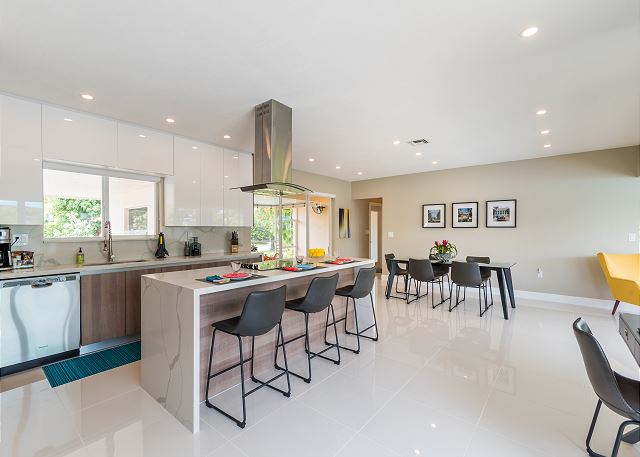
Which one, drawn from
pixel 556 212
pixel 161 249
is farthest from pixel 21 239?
pixel 556 212

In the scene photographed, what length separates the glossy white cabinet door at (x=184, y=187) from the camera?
4227 millimetres

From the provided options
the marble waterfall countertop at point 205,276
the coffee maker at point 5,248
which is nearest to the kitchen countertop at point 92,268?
the coffee maker at point 5,248

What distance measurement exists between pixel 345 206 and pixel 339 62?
583cm

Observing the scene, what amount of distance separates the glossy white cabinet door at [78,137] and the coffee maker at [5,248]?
2.80 ft

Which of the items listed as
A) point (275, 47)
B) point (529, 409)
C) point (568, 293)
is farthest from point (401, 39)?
point (568, 293)

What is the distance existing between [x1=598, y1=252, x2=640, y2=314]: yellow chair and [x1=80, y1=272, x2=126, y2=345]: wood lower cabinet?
22.0ft

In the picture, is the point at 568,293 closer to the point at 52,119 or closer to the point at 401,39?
the point at 401,39

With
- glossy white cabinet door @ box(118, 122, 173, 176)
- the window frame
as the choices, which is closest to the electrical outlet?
the window frame

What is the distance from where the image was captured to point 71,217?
3.55 meters

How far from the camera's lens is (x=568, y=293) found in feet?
17.3

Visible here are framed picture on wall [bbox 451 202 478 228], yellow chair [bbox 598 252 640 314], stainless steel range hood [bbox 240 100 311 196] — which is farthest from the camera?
framed picture on wall [bbox 451 202 478 228]

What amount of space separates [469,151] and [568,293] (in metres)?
3.13

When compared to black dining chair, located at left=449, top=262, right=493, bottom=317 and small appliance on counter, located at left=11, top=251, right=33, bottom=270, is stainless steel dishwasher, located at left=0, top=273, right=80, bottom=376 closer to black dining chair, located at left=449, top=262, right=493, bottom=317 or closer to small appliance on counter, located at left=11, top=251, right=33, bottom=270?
small appliance on counter, located at left=11, top=251, right=33, bottom=270

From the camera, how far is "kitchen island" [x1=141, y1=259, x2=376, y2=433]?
6.47 feet
